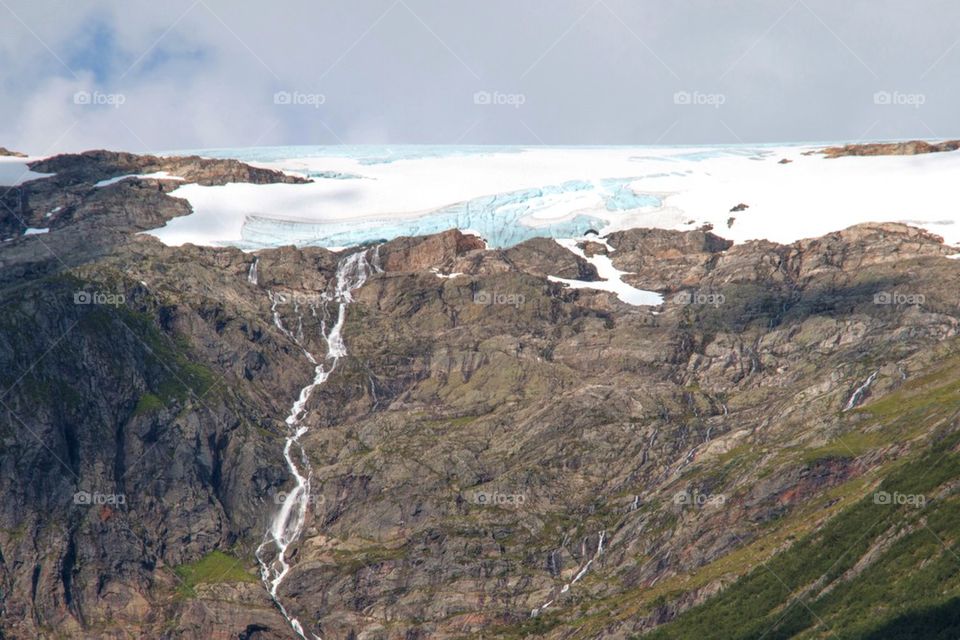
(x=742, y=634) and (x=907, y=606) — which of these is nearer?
(x=907, y=606)

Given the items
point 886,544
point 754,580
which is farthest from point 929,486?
point 754,580

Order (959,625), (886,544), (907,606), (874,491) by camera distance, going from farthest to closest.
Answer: (874,491), (886,544), (907,606), (959,625)

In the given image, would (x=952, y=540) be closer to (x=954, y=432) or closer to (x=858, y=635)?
(x=858, y=635)

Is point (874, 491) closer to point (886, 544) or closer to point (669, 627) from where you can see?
point (886, 544)

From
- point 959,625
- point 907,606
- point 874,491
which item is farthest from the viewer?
point 874,491

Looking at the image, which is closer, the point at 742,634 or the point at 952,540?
the point at 952,540

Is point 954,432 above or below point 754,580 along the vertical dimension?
above

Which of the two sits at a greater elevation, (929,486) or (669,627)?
(929,486)

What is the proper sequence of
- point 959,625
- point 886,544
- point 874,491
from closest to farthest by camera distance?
point 959,625
point 886,544
point 874,491

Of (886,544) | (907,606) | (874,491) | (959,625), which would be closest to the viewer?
(959,625)
